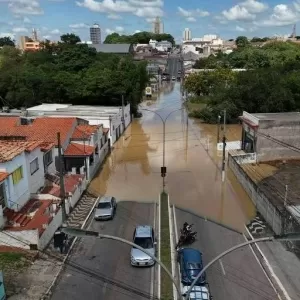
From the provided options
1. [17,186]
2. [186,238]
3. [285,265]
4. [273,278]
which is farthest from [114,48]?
[273,278]

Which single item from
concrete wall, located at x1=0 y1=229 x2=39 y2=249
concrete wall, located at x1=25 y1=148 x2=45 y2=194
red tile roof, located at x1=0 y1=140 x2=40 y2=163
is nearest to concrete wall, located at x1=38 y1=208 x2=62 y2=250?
concrete wall, located at x1=0 y1=229 x2=39 y2=249

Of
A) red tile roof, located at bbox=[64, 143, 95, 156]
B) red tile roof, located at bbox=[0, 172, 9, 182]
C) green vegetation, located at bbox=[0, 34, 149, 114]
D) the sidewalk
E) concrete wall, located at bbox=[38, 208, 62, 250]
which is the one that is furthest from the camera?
green vegetation, located at bbox=[0, 34, 149, 114]

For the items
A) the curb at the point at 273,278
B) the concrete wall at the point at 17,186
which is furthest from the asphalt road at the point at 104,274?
the curb at the point at 273,278

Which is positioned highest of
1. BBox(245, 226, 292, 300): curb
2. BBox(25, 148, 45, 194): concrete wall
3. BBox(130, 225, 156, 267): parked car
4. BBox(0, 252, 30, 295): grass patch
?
BBox(25, 148, 45, 194): concrete wall

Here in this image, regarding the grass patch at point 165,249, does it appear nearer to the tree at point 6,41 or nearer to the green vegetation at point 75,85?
the green vegetation at point 75,85

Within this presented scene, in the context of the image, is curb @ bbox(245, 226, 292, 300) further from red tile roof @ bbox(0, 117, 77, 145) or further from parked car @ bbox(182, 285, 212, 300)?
red tile roof @ bbox(0, 117, 77, 145)
